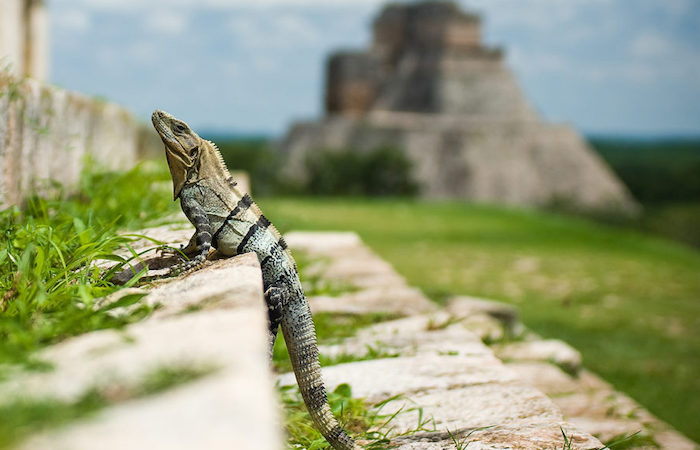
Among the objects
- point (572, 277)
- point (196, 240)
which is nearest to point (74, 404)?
point (196, 240)

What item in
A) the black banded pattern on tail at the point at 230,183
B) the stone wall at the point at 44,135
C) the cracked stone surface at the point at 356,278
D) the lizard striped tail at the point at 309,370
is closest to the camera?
the lizard striped tail at the point at 309,370

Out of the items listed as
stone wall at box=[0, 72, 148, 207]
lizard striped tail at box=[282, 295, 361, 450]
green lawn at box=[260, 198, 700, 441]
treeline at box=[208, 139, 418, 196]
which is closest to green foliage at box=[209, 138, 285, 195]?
treeline at box=[208, 139, 418, 196]

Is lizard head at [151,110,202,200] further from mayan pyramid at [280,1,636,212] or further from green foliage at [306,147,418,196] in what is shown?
mayan pyramid at [280,1,636,212]

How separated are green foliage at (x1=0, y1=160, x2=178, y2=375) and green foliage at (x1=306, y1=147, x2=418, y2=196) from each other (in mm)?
26978

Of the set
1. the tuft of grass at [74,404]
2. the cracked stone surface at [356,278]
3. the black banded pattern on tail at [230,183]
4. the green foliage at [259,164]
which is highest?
the black banded pattern on tail at [230,183]

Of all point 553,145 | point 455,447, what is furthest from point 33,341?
point 553,145

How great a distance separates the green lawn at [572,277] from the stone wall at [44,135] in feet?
4.96

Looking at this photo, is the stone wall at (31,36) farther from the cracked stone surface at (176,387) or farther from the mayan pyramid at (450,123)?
the mayan pyramid at (450,123)

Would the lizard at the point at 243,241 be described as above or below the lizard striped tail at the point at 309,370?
above

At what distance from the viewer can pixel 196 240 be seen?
2.13 m

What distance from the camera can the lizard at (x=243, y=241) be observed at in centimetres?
197

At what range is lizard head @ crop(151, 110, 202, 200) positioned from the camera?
7.36ft

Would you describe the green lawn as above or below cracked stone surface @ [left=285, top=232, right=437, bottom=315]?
below

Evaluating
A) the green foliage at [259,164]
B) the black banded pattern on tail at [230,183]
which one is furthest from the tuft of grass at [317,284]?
the green foliage at [259,164]
